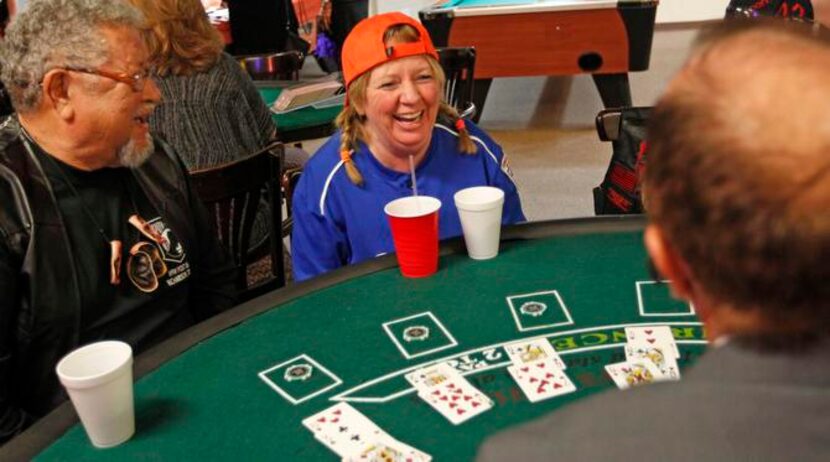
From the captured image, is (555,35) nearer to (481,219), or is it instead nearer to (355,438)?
(481,219)

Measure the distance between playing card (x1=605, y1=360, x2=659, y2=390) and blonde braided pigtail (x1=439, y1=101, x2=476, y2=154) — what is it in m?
1.02

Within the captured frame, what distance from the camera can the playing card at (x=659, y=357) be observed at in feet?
4.34

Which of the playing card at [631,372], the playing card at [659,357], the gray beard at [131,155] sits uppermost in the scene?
the gray beard at [131,155]

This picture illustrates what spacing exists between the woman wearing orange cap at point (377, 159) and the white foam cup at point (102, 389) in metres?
0.89

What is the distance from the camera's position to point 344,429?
4.04 feet

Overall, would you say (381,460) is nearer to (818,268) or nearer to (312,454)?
(312,454)

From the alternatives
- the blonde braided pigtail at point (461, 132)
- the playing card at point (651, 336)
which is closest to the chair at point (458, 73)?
the blonde braided pigtail at point (461, 132)

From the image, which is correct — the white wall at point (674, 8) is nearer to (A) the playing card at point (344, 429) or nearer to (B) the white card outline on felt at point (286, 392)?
(B) the white card outline on felt at point (286, 392)

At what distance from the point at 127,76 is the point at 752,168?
4.86 feet

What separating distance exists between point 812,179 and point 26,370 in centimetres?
157

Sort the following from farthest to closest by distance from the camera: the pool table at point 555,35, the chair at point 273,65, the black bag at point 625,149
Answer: the pool table at point 555,35
the chair at point 273,65
the black bag at point 625,149

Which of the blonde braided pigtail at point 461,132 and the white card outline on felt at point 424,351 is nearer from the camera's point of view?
the white card outline on felt at point 424,351

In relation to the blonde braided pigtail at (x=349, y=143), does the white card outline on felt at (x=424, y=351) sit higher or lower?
lower

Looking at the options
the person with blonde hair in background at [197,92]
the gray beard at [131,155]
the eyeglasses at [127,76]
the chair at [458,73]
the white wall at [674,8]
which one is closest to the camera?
the eyeglasses at [127,76]
